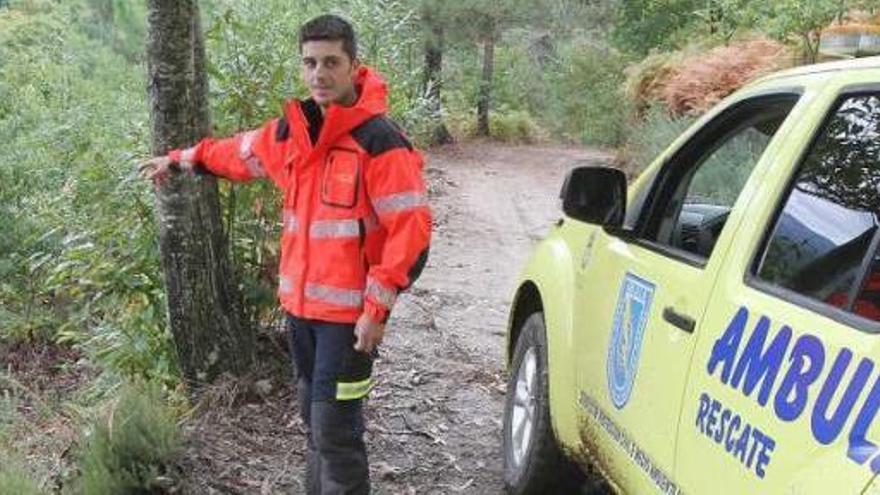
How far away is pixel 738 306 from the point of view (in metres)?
2.58

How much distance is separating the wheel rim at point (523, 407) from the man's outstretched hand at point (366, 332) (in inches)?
39.9

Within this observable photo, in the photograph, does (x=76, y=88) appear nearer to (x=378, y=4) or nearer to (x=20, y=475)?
(x=378, y=4)

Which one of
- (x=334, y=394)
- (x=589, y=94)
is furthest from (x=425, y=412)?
(x=589, y=94)

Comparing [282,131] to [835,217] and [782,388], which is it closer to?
[835,217]

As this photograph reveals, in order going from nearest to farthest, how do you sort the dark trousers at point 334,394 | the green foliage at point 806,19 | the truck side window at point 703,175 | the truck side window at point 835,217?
the truck side window at point 835,217, the truck side window at point 703,175, the dark trousers at point 334,394, the green foliage at point 806,19

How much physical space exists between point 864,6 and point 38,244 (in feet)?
30.6

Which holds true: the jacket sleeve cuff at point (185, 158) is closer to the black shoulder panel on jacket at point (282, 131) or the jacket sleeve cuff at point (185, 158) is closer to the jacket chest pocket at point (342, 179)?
A: the black shoulder panel on jacket at point (282, 131)

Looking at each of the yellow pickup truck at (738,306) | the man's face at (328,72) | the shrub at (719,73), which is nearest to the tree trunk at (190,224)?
the man's face at (328,72)

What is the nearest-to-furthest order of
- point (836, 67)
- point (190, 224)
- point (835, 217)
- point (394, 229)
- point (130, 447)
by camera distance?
point (835, 217) < point (836, 67) < point (394, 229) < point (130, 447) < point (190, 224)

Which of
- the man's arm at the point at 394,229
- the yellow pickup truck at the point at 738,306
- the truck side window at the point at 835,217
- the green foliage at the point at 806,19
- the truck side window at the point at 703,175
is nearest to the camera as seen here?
the yellow pickup truck at the point at 738,306

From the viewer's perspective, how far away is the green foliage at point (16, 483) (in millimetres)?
3703

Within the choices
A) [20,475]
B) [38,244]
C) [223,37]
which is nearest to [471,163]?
[38,244]

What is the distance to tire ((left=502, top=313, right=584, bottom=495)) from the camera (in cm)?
416

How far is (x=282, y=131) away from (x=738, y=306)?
199cm
